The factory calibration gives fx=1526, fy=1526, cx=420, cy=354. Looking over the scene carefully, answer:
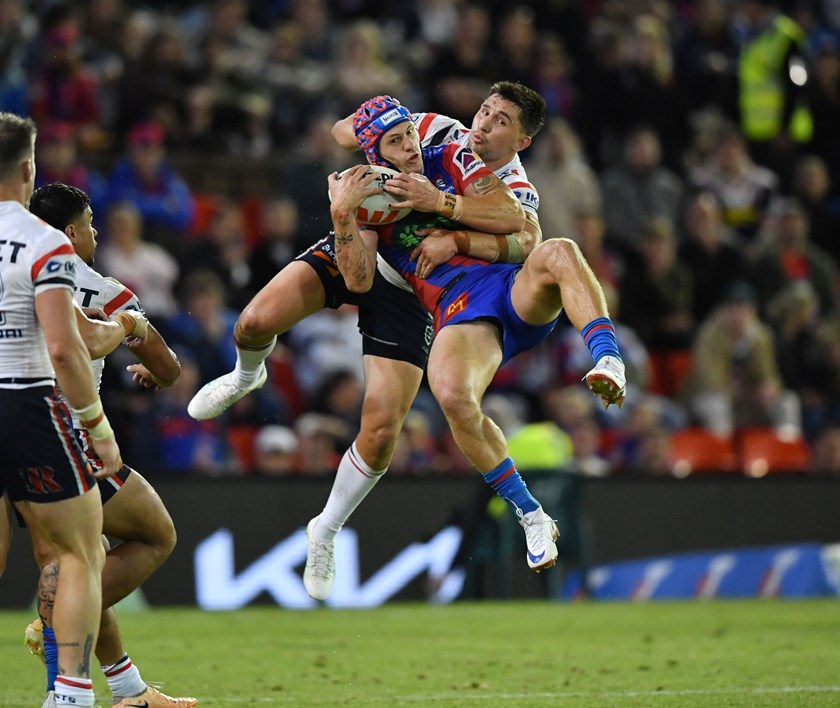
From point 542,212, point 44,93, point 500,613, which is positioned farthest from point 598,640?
point 44,93

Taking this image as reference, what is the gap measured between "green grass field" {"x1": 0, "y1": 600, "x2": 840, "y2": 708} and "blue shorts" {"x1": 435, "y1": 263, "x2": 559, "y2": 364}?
1.92 metres

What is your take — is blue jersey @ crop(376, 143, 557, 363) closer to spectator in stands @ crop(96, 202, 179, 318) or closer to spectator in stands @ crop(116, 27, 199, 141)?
spectator in stands @ crop(96, 202, 179, 318)

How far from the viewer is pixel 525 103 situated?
8445 mm

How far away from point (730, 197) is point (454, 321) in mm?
11240

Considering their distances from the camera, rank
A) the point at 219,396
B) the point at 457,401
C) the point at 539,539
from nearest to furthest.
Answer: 1. the point at 457,401
2. the point at 539,539
3. the point at 219,396

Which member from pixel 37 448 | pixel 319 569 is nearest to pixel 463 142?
pixel 319 569

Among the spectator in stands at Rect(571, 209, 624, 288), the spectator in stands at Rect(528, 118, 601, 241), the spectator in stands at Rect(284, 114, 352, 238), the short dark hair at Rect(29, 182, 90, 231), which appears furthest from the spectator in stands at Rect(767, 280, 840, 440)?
the short dark hair at Rect(29, 182, 90, 231)

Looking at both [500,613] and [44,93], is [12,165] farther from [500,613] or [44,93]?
[44,93]

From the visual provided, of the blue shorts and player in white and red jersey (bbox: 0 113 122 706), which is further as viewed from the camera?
the blue shorts

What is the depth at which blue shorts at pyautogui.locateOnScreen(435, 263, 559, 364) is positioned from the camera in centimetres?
805

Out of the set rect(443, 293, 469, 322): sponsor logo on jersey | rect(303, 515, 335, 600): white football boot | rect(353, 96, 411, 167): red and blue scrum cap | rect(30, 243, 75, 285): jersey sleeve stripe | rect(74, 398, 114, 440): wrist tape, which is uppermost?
rect(353, 96, 411, 167): red and blue scrum cap

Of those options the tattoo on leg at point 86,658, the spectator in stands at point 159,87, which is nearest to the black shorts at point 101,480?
the tattoo on leg at point 86,658

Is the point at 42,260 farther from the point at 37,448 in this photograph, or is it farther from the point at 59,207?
the point at 59,207

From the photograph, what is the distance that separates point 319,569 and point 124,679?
1.77 m
